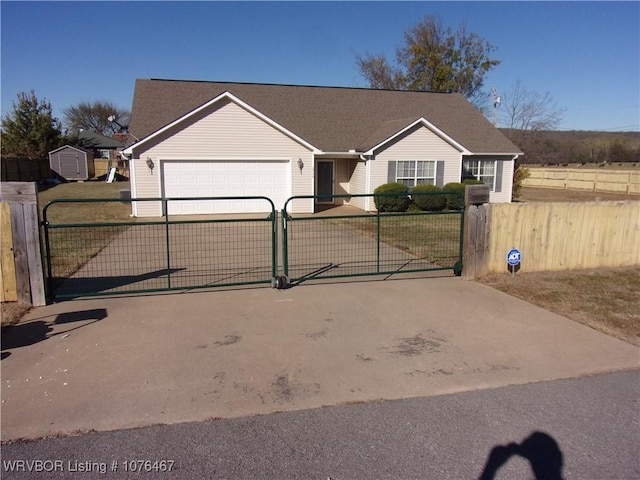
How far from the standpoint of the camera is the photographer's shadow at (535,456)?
126 inches

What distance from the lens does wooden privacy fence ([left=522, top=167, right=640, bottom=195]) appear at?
3222 centimetres

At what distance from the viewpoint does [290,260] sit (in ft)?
32.9

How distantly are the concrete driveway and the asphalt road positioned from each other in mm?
209

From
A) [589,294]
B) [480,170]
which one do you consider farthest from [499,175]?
[589,294]

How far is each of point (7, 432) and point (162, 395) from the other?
1.17 meters

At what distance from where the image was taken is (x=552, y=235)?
8.99 m

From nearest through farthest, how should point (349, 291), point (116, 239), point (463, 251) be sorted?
point (349, 291)
point (463, 251)
point (116, 239)

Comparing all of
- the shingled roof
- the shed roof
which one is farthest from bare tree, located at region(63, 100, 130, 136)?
the shingled roof

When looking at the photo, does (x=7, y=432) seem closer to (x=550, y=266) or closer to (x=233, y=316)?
(x=233, y=316)

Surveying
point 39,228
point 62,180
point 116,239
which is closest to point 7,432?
point 39,228

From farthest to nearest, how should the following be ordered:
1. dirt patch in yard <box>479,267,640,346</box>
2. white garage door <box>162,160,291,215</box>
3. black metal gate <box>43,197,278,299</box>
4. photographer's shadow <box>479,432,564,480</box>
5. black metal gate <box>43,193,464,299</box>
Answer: white garage door <box>162,160,291,215</box>
black metal gate <box>43,193,464,299</box>
black metal gate <box>43,197,278,299</box>
dirt patch in yard <box>479,267,640,346</box>
photographer's shadow <box>479,432,564,480</box>

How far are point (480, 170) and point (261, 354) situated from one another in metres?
20.4

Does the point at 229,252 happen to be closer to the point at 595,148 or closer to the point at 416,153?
the point at 416,153

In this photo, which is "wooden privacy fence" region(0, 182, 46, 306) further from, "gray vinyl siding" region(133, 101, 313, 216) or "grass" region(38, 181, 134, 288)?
"gray vinyl siding" region(133, 101, 313, 216)
